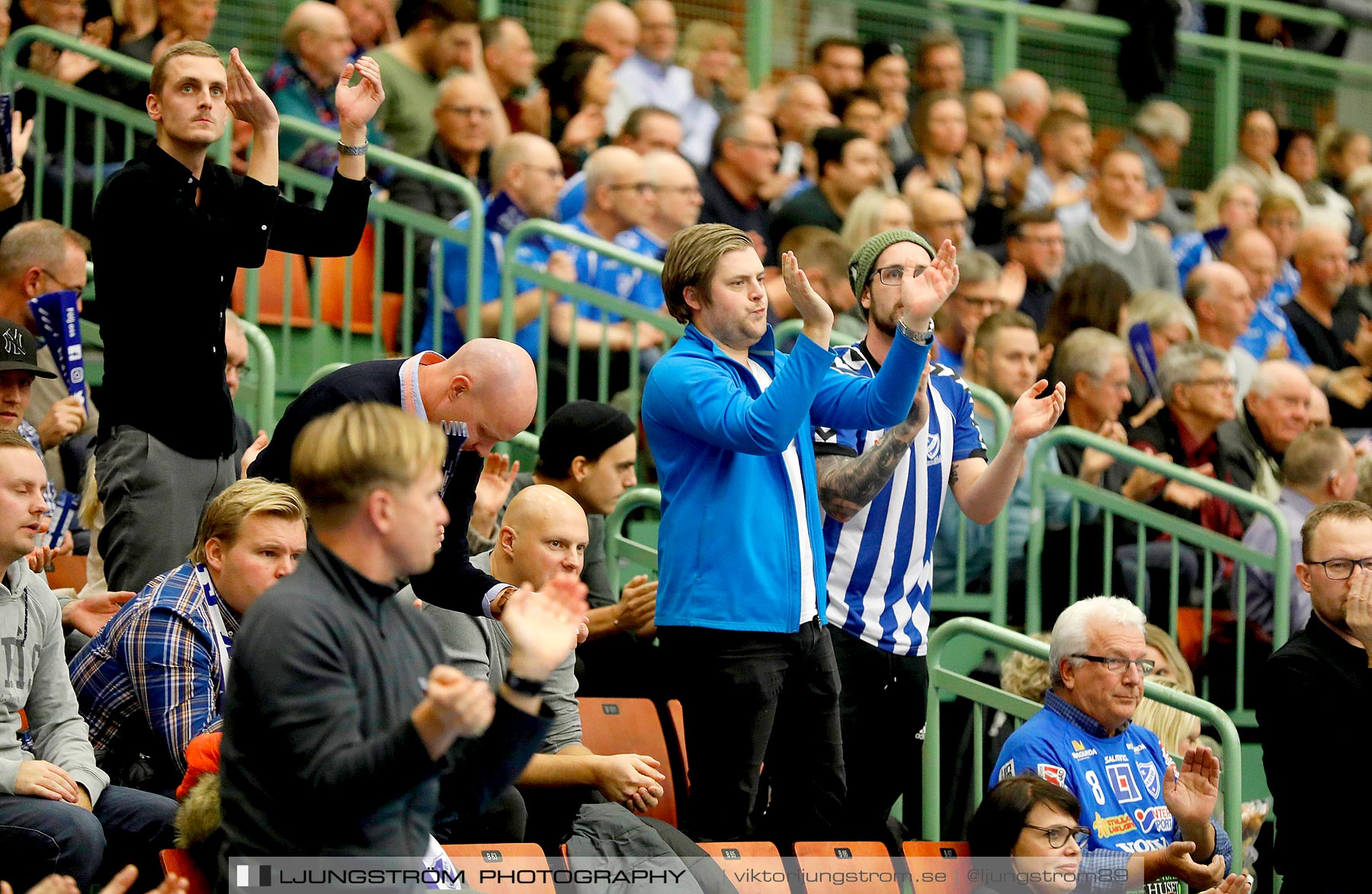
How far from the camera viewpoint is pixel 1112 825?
15.6 feet

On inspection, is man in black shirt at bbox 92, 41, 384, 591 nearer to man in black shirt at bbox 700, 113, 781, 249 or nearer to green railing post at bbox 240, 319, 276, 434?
green railing post at bbox 240, 319, 276, 434

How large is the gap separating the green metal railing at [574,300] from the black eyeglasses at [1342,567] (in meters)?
2.78

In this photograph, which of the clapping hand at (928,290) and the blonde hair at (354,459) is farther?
the clapping hand at (928,290)

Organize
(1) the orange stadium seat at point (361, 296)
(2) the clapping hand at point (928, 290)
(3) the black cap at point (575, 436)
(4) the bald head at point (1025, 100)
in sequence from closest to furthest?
(2) the clapping hand at point (928, 290) < (3) the black cap at point (575, 436) < (1) the orange stadium seat at point (361, 296) < (4) the bald head at point (1025, 100)

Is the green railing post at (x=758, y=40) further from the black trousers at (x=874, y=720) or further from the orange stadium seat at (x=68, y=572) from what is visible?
the black trousers at (x=874, y=720)

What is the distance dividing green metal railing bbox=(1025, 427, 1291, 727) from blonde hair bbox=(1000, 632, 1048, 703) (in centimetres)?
89

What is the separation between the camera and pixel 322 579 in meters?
2.77

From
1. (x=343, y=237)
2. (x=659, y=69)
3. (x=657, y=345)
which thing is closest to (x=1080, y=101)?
(x=659, y=69)

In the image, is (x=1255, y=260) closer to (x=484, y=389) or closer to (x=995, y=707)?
(x=995, y=707)

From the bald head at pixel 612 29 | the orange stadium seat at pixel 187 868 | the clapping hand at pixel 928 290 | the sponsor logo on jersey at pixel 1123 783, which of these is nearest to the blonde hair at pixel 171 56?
the clapping hand at pixel 928 290

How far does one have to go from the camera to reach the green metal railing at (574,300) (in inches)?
270

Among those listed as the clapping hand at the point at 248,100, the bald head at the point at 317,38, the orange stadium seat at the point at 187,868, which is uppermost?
the clapping hand at the point at 248,100

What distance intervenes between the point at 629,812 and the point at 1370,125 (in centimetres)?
1187

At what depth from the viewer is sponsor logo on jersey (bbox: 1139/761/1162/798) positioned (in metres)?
4.89
